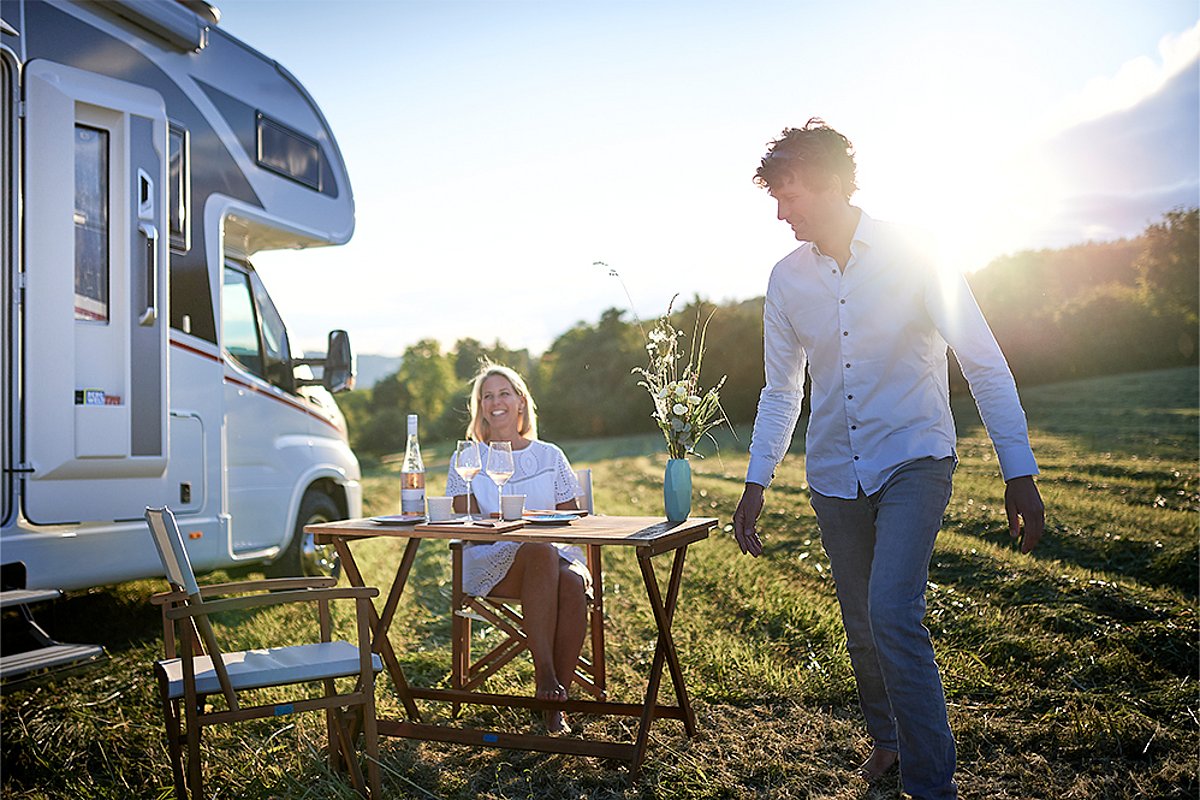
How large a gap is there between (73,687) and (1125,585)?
496 cm

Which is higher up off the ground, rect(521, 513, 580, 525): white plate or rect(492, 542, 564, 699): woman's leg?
rect(521, 513, 580, 525): white plate

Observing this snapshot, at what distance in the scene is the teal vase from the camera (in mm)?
3510

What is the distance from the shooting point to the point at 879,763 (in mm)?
3094

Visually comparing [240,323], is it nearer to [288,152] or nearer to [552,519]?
[288,152]

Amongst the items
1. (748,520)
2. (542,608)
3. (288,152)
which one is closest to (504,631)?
(542,608)

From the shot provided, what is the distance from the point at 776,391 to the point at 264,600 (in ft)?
5.24

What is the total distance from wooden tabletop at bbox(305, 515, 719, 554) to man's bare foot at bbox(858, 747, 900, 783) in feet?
2.65

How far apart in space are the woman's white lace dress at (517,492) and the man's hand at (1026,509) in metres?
1.67

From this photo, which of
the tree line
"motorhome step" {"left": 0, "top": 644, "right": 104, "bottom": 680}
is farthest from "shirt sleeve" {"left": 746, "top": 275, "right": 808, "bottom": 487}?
the tree line

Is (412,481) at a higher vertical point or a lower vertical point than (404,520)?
higher

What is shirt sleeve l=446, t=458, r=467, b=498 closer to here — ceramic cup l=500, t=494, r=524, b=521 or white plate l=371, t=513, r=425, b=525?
white plate l=371, t=513, r=425, b=525

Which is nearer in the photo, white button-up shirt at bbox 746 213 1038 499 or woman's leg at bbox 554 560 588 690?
white button-up shirt at bbox 746 213 1038 499

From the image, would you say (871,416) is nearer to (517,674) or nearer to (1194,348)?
(517,674)

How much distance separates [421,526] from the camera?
3.48 meters
